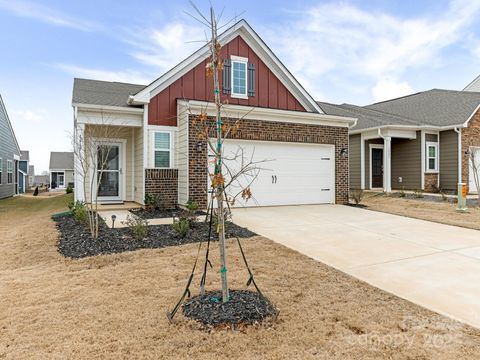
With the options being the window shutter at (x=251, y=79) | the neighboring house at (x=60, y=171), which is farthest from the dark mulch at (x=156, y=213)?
the neighboring house at (x=60, y=171)

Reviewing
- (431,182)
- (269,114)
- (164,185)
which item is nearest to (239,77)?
(269,114)

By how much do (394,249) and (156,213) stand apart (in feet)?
20.9

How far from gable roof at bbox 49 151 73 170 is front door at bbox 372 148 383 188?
1208 inches

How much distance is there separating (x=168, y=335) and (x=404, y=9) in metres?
13.6

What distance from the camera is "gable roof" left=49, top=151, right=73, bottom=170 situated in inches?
1389

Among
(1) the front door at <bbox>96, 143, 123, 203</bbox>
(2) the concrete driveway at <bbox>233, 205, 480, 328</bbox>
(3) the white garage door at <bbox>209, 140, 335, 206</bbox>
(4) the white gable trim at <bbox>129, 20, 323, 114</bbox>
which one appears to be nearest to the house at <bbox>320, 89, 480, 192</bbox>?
(4) the white gable trim at <bbox>129, 20, 323, 114</bbox>

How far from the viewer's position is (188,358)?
2.45 metres

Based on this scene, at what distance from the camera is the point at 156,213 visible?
376 inches

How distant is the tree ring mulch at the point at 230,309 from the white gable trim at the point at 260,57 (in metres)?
8.21

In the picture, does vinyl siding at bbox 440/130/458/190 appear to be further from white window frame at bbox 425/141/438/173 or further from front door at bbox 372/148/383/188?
front door at bbox 372/148/383/188

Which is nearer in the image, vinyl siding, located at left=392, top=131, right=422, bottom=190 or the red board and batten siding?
the red board and batten siding

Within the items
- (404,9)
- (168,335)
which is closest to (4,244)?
(168,335)

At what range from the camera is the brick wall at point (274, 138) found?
982 cm

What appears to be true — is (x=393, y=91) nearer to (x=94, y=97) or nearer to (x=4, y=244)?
(x=94, y=97)
